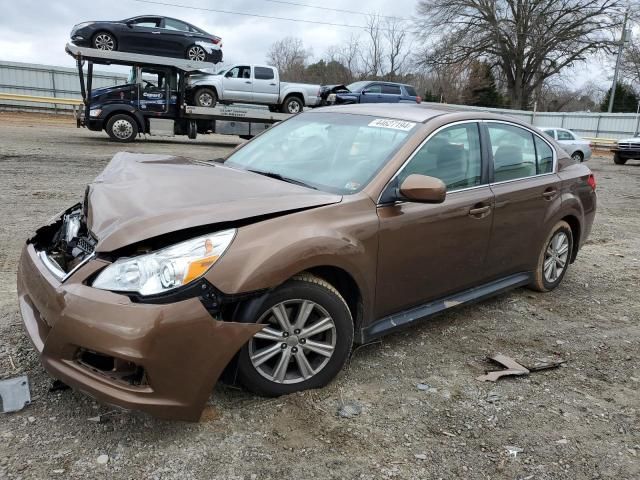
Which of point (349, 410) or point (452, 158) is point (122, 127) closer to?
point (452, 158)

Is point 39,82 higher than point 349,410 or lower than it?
higher

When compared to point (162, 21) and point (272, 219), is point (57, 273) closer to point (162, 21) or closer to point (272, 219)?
point (272, 219)

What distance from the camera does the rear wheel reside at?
15234mm

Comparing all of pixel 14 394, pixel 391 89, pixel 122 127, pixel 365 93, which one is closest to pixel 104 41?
pixel 122 127

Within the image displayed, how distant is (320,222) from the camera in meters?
2.83

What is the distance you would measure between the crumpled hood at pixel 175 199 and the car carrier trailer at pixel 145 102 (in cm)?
1208

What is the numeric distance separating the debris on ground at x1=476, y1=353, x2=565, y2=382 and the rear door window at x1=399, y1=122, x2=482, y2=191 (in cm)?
119

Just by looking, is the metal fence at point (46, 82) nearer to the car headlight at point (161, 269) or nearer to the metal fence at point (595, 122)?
the metal fence at point (595, 122)

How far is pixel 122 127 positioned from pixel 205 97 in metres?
3.03

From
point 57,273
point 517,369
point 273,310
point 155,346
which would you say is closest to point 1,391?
point 57,273

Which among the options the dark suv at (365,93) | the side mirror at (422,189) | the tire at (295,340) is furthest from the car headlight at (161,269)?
the dark suv at (365,93)

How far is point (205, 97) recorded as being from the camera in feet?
57.1

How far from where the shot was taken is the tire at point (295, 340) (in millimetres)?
2637

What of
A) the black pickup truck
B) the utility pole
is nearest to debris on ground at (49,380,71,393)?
the black pickup truck
